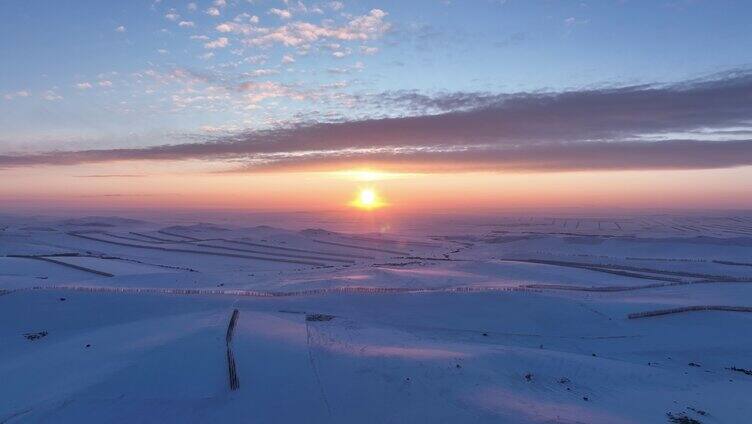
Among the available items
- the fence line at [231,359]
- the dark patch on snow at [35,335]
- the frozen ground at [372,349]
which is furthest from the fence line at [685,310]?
the dark patch on snow at [35,335]

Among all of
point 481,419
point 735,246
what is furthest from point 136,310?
point 735,246

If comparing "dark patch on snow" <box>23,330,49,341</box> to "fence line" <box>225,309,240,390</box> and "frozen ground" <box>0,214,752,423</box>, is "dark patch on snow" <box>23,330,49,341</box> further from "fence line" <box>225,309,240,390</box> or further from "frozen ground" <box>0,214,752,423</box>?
"fence line" <box>225,309,240,390</box>

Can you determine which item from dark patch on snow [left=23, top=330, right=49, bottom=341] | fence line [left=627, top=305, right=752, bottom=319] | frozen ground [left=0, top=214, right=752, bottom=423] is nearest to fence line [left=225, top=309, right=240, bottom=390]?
frozen ground [left=0, top=214, right=752, bottom=423]

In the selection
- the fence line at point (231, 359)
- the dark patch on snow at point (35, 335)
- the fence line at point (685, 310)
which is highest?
the fence line at point (231, 359)

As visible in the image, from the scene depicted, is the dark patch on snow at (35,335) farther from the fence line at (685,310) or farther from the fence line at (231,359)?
the fence line at (685,310)

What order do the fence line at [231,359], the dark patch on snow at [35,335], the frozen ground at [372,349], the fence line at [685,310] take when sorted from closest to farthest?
1. the frozen ground at [372,349]
2. the fence line at [231,359]
3. the dark patch on snow at [35,335]
4. the fence line at [685,310]

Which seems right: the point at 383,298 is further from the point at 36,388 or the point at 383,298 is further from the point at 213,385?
the point at 36,388

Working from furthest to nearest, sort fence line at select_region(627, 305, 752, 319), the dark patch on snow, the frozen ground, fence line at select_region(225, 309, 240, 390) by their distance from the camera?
fence line at select_region(627, 305, 752, 319) < the dark patch on snow < fence line at select_region(225, 309, 240, 390) < the frozen ground

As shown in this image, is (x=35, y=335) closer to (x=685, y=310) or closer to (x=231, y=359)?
(x=231, y=359)

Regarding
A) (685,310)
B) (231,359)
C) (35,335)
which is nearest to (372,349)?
(231,359)
